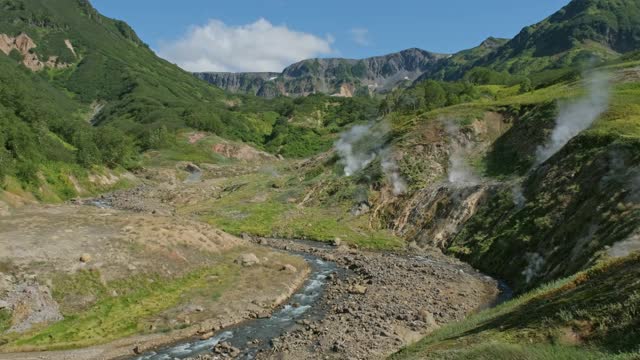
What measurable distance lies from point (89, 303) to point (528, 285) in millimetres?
35869

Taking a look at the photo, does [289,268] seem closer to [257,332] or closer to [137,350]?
[257,332]

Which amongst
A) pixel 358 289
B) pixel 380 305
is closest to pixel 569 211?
pixel 380 305

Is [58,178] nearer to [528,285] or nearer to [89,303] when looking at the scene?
[89,303]

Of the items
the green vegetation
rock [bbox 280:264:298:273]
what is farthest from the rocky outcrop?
the green vegetation

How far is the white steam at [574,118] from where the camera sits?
69.9 m

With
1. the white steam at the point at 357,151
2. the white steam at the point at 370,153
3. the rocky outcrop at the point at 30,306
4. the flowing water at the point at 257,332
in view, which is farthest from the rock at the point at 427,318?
the white steam at the point at 357,151

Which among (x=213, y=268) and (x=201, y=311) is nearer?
(x=201, y=311)

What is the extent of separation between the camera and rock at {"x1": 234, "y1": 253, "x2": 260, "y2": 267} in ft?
174

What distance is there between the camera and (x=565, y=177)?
54406 millimetres

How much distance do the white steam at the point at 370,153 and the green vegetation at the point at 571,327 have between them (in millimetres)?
57505

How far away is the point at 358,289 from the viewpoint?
45469 millimetres

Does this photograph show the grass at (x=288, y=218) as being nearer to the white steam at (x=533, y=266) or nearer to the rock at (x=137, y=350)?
the white steam at (x=533, y=266)

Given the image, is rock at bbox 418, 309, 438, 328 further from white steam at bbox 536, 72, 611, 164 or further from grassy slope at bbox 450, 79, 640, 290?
white steam at bbox 536, 72, 611, 164

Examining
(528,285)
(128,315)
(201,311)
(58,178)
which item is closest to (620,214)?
(528,285)
